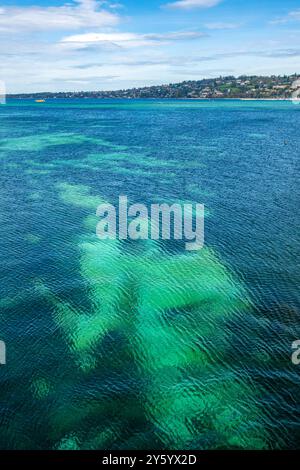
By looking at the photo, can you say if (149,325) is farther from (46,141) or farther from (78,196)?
(46,141)

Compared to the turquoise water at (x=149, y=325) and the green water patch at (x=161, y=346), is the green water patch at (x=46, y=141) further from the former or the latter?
the green water patch at (x=161, y=346)

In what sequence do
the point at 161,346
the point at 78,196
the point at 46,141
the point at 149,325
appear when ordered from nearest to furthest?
1. the point at 161,346
2. the point at 149,325
3. the point at 78,196
4. the point at 46,141

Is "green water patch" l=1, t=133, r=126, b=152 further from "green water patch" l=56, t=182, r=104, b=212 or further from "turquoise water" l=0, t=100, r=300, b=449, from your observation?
"turquoise water" l=0, t=100, r=300, b=449

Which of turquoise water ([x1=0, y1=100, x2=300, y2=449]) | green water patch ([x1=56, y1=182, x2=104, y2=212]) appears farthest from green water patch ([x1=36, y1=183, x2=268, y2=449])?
green water patch ([x1=56, y1=182, x2=104, y2=212])

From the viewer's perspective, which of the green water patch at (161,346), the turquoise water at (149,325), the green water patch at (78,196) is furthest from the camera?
the green water patch at (78,196)

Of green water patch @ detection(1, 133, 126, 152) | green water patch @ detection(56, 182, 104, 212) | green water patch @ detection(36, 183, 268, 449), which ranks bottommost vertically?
green water patch @ detection(36, 183, 268, 449)

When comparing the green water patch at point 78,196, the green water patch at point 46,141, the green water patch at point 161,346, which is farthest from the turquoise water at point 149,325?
the green water patch at point 46,141

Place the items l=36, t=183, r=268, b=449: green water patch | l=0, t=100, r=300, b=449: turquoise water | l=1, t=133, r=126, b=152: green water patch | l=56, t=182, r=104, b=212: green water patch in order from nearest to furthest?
l=36, t=183, r=268, b=449: green water patch, l=0, t=100, r=300, b=449: turquoise water, l=56, t=182, r=104, b=212: green water patch, l=1, t=133, r=126, b=152: green water patch

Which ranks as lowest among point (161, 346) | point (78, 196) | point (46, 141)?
point (161, 346)

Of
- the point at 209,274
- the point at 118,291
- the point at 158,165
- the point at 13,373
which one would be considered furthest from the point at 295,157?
the point at 13,373

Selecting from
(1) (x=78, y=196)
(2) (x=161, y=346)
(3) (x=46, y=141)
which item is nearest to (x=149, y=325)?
(2) (x=161, y=346)
